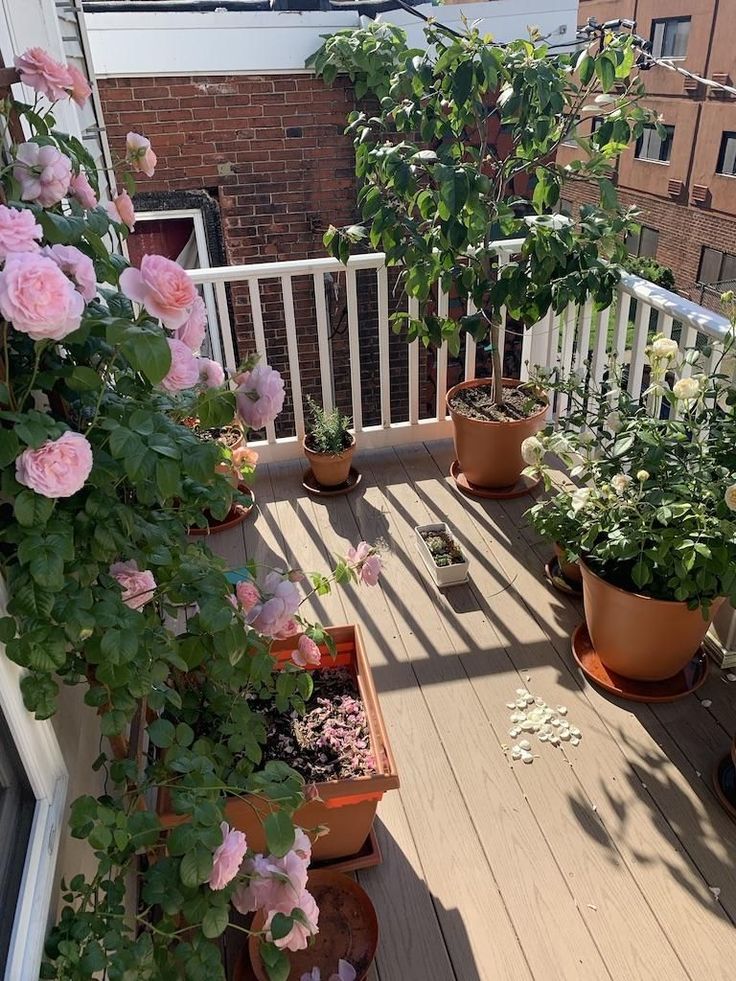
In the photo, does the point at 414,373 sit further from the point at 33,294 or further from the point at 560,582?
the point at 33,294

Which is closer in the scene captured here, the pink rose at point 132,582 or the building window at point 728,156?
the pink rose at point 132,582

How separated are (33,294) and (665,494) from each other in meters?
1.52

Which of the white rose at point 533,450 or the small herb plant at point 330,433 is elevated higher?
the white rose at point 533,450

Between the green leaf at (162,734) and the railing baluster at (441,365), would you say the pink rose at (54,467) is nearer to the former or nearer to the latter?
the green leaf at (162,734)

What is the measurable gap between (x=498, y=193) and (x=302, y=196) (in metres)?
2.50

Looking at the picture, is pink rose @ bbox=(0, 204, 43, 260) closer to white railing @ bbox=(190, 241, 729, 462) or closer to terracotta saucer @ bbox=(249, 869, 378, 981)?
terracotta saucer @ bbox=(249, 869, 378, 981)

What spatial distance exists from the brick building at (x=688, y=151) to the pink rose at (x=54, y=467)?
1273cm

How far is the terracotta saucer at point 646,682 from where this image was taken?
2.04 metres

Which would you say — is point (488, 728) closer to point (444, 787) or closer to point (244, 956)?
point (444, 787)

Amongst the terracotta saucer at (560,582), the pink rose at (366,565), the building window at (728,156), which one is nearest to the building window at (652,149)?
the building window at (728,156)

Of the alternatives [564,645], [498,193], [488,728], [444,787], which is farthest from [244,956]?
[498,193]

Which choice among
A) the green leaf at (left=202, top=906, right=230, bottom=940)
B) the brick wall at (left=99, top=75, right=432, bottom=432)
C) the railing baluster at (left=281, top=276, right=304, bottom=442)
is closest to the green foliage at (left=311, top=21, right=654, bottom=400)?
the railing baluster at (left=281, top=276, right=304, bottom=442)

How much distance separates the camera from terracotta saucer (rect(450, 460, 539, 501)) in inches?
117

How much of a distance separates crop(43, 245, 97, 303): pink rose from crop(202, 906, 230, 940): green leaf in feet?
2.83
